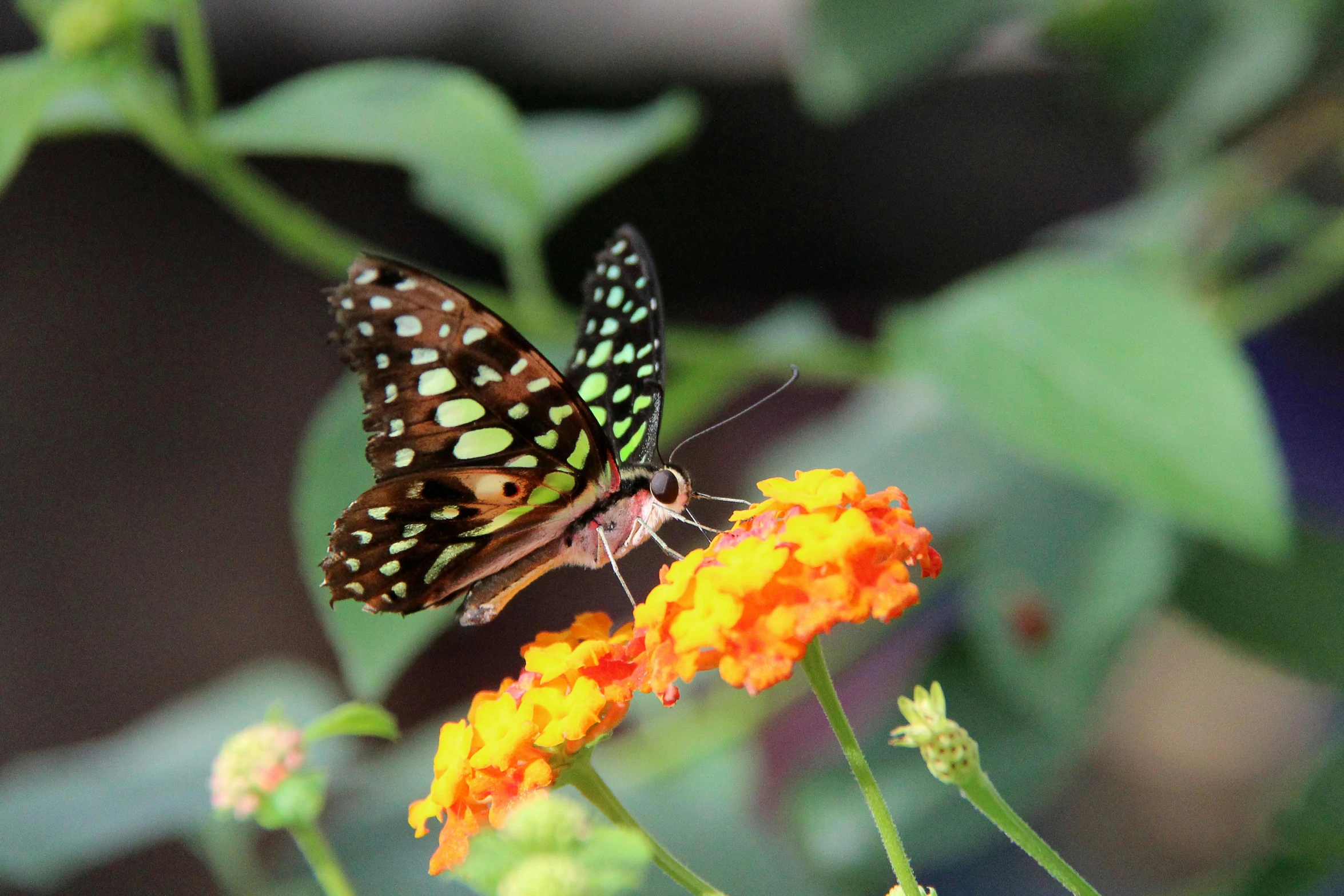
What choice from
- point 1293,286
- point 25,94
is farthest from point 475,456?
point 1293,286

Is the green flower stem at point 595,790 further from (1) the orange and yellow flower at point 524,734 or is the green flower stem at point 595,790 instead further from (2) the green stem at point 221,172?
(2) the green stem at point 221,172

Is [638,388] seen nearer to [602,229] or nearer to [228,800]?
[228,800]

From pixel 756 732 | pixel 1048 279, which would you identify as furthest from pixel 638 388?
pixel 756 732

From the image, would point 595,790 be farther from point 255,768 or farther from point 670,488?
point 670,488

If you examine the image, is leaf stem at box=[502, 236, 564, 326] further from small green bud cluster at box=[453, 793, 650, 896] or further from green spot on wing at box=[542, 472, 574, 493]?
small green bud cluster at box=[453, 793, 650, 896]

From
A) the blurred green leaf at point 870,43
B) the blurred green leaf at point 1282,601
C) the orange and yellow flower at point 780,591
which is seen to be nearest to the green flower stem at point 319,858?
the orange and yellow flower at point 780,591

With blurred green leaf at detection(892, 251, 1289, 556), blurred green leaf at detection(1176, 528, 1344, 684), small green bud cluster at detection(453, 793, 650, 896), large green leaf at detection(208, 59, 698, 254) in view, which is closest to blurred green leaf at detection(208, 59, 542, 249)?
large green leaf at detection(208, 59, 698, 254)
